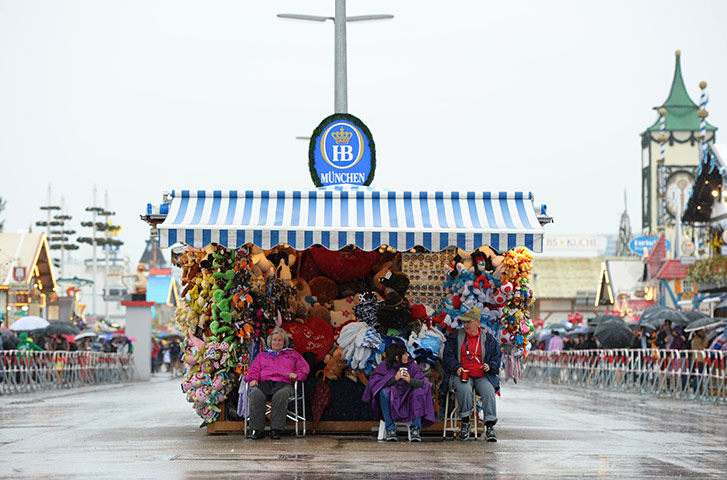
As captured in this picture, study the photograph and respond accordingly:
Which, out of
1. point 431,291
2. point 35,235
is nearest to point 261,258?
point 431,291

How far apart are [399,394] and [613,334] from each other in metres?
21.2

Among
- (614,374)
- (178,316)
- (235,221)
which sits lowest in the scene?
(614,374)

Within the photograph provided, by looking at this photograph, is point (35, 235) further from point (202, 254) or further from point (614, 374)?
point (202, 254)

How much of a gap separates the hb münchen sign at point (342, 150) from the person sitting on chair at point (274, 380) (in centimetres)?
425

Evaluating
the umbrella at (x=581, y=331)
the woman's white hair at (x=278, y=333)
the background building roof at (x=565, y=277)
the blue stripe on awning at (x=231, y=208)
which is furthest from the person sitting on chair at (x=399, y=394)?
the background building roof at (x=565, y=277)

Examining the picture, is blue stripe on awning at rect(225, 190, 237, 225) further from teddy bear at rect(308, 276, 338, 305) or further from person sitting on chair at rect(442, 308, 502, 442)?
person sitting on chair at rect(442, 308, 502, 442)

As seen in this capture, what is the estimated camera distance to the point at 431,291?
1538 centimetres

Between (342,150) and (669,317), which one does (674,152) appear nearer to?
(669,317)

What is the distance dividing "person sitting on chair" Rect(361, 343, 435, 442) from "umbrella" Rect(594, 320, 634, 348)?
20763mm

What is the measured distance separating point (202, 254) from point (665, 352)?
56.7 ft

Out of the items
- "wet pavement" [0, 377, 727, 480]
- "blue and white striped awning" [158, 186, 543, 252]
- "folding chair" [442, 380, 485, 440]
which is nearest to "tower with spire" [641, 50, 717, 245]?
"wet pavement" [0, 377, 727, 480]

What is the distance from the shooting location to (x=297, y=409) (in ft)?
48.3

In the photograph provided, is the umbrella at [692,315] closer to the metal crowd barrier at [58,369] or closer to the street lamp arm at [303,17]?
the street lamp arm at [303,17]

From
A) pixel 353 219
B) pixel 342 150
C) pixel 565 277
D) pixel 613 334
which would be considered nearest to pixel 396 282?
pixel 353 219
